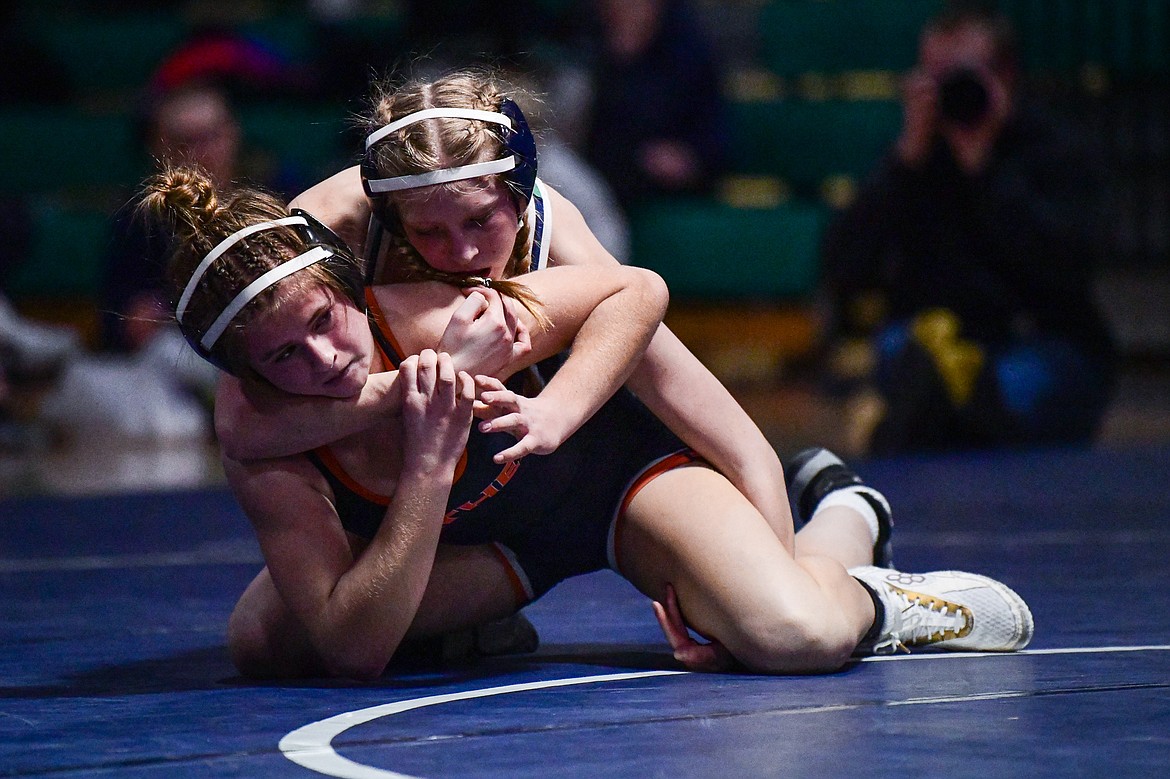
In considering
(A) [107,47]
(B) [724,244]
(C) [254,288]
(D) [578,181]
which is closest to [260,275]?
(C) [254,288]

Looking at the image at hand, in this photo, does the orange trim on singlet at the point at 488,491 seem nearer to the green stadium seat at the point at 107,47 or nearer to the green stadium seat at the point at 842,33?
the green stadium seat at the point at 842,33

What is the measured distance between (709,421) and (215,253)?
0.75 m

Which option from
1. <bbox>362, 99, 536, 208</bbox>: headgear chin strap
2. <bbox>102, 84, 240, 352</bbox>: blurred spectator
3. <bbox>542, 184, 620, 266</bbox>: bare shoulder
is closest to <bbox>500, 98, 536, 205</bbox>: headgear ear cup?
<bbox>362, 99, 536, 208</bbox>: headgear chin strap

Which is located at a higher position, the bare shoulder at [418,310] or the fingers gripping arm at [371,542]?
the bare shoulder at [418,310]

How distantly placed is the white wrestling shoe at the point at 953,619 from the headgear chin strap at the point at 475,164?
2.52 feet

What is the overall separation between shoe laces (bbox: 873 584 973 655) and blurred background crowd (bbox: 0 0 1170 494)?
110 inches

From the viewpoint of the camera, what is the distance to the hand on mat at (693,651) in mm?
2324

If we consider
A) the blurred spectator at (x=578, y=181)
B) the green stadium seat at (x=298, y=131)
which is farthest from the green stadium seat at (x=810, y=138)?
the green stadium seat at (x=298, y=131)

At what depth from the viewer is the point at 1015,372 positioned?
5.38 m

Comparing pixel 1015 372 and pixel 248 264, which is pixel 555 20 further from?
pixel 248 264

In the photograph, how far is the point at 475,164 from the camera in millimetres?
2252

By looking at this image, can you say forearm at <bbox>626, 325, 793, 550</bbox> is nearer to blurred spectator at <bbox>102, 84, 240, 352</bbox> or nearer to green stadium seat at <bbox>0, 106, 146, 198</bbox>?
blurred spectator at <bbox>102, 84, 240, 352</bbox>

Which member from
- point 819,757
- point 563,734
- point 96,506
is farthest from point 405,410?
point 96,506

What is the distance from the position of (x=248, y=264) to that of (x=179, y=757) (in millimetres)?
628
